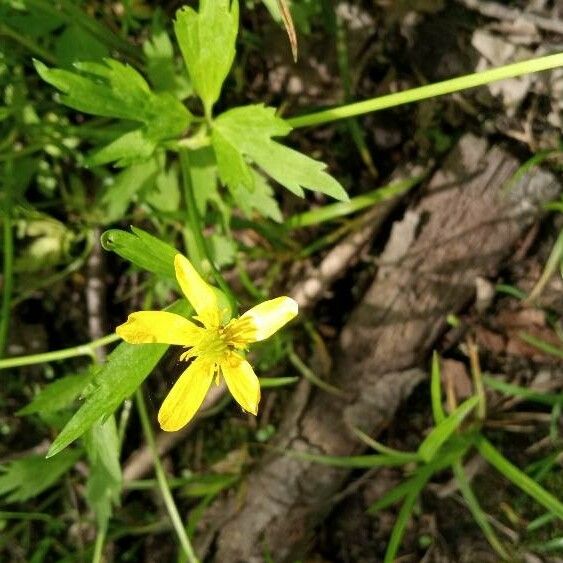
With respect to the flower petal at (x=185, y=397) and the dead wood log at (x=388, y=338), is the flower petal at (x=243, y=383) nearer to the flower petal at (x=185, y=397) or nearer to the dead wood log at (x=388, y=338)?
the flower petal at (x=185, y=397)

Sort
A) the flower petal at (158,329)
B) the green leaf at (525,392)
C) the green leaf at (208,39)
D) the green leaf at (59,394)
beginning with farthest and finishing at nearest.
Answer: the green leaf at (525,392), the green leaf at (59,394), the green leaf at (208,39), the flower petal at (158,329)

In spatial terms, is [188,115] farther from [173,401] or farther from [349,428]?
[349,428]

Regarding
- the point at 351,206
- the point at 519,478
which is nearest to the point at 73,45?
the point at 351,206

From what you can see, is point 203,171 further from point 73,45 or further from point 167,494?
point 167,494

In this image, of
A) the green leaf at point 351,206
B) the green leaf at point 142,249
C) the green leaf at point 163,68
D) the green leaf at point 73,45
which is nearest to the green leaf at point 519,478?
the green leaf at point 351,206

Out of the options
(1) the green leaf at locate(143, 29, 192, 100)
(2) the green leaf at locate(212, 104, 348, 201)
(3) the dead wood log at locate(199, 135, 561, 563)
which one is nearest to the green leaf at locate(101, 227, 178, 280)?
(2) the green leaf at locate(212, 104, 348, 201)
